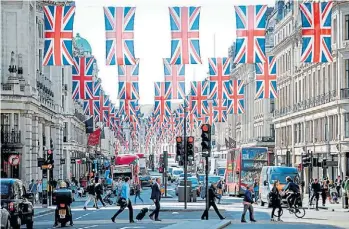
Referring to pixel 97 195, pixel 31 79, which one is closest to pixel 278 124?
pixel 31 79

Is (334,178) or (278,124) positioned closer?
(334,178)

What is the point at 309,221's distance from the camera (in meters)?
39.6

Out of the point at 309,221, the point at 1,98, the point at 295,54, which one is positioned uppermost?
the point at 295,54

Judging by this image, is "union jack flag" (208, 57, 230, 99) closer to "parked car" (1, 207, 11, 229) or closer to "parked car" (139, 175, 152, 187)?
"parked car" (1, 207, 11, 229)

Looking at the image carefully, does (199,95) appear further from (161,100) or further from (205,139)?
(205,139)

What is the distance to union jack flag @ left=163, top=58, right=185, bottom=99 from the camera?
191 feet

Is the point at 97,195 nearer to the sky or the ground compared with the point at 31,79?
nearer to the ground

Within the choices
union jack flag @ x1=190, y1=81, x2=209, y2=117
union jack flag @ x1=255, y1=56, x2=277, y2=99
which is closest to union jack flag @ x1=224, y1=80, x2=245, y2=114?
union jack flag @ x1=190, y1=81, x2=209, y2=117

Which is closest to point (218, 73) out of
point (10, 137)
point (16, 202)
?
point (10, 137)

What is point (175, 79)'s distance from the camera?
192 ft

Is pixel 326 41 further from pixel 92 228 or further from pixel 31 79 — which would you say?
pixel 31 79

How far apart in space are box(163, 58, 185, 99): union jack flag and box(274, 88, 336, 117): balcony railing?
20282 mm

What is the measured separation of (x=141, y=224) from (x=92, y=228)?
3.00 meters

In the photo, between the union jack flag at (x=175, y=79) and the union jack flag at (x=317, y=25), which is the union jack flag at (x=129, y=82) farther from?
the union jack flag at (x=317, y=25)
